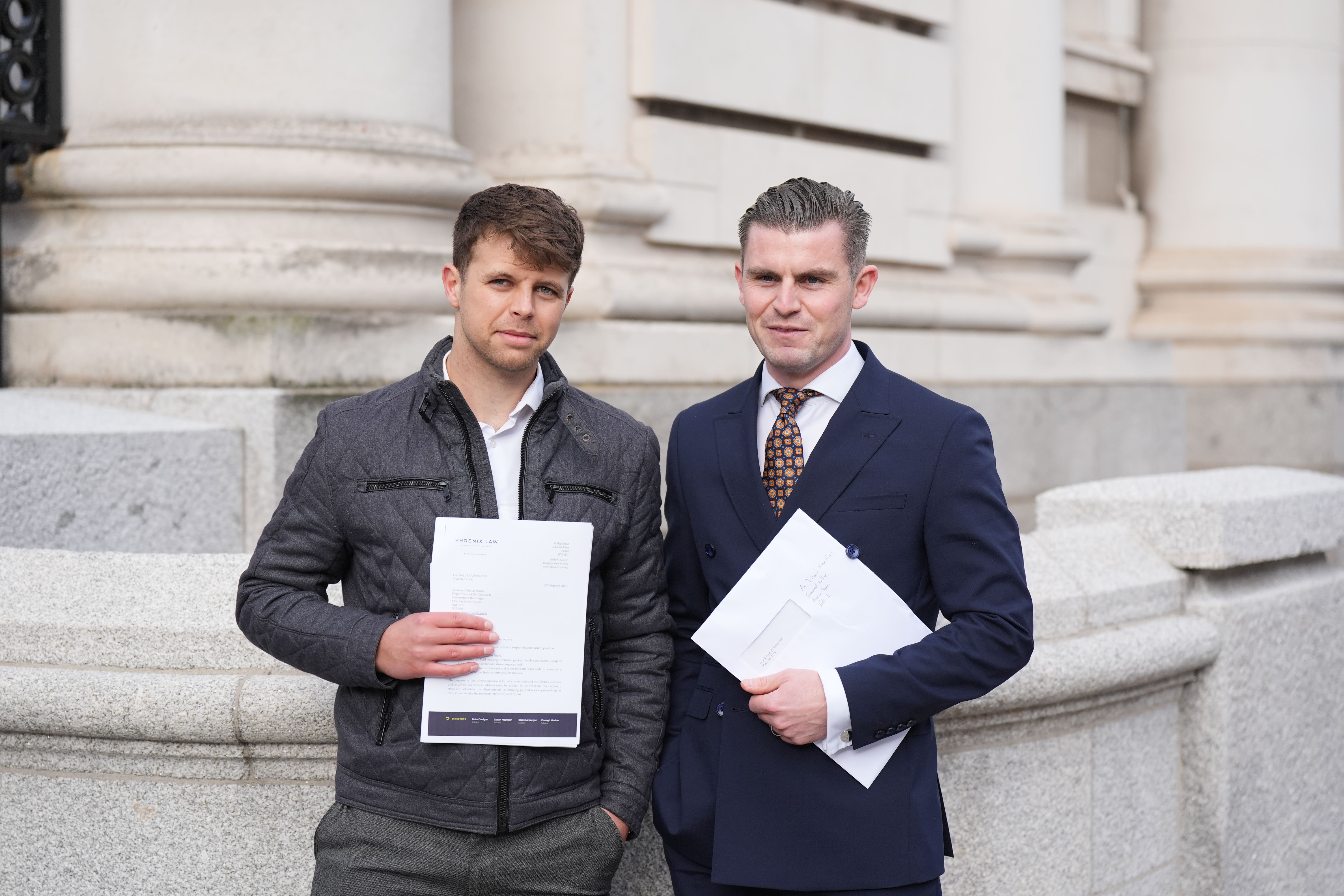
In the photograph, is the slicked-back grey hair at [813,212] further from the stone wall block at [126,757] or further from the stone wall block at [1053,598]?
the stone wall block at [126,757]

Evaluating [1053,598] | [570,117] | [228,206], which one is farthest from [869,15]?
[1053,598]

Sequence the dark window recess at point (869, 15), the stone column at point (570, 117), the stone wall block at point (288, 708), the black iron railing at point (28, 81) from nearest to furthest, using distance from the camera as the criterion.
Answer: the stone wall block at point (288, 708) → the black iron railing at point (28, 81) → the stone column at point (570, 117) → the dark window recess at point (869, 15)

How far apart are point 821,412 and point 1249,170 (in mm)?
9212

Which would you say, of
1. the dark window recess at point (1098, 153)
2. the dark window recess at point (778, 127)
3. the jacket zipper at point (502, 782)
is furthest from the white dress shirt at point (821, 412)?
the dark window recess at point (1098, 153)

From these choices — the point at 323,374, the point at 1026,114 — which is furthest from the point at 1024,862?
the point at 1026,114

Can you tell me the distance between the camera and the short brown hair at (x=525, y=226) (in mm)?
2520

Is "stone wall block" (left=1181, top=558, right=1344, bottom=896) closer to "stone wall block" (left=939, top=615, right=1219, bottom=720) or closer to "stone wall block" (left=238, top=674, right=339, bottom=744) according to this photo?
"stone wall block" (left=939, top=615, right=1219, bottom=720)

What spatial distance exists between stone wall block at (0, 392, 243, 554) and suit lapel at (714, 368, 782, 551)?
256cm

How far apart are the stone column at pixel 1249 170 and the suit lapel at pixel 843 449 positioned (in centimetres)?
902

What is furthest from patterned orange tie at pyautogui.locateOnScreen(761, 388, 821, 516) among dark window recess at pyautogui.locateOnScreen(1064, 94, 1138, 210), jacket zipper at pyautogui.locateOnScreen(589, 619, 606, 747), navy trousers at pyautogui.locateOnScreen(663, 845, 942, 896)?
dark window recess at pyautogui.locateOnScreen(1064, 94, 1138, 210)

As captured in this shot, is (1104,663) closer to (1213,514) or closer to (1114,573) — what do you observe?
(1114,573)

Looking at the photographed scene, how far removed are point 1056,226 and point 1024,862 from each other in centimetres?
646

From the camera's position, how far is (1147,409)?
9.69 m

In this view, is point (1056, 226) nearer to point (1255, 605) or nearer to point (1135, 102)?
point (1135, 102)
